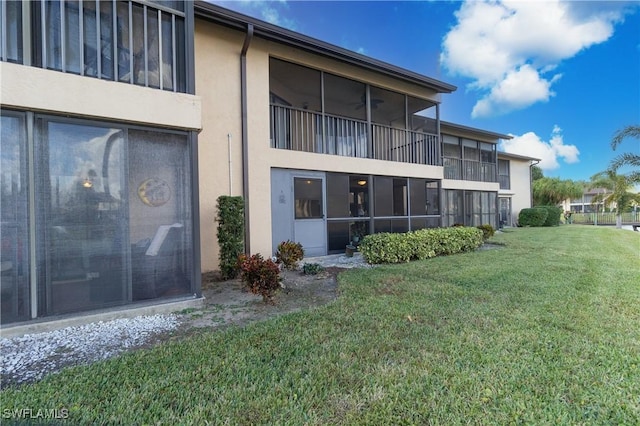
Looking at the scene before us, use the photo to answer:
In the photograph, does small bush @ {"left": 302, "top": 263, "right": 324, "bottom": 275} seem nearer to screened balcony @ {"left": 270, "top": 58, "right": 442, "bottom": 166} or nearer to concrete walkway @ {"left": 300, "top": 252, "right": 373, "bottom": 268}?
concrete walkway @ {"left": 300, "top": 252, "right": 373, "bottom": 268}

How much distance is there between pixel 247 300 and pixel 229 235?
5.98 ft

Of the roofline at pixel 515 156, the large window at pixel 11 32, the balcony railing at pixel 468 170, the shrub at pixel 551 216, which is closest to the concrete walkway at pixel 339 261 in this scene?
the large window at pixel 11 32

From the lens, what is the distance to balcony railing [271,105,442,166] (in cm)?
866

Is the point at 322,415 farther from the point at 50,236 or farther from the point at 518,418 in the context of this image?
the point at 50,236

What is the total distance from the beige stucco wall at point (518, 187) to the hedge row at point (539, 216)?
99 cm

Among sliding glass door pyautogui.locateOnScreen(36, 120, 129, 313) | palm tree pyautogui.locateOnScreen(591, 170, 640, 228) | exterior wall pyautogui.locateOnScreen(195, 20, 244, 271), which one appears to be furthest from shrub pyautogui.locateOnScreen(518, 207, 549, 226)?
sliding glass door pyautogui.locateOnScreen(36, 120, 129, 313)

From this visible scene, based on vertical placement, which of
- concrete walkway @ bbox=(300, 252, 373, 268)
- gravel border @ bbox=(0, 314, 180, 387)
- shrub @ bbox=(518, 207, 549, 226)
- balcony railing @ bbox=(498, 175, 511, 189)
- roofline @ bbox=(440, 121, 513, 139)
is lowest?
gravel border @ bbox=(0, 314, 180, 387)

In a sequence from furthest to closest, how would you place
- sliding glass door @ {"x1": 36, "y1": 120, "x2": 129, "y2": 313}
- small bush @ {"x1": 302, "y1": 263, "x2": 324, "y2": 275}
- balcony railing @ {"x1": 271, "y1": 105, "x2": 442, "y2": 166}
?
1. balcony railing @ {"x1": 271, "y1": 105, "x2": 442, "y2": 166}
2. small bush @ {"x1": 302, "y1": 263, "x2": 324, "y2": 275}
3. sliding glass door @ {"x1": 36, "y1": 120, "x2": 129, "y2": 313}

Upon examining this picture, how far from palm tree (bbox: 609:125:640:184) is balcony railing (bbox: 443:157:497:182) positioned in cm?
701

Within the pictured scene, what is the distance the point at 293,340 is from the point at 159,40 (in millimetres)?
4836

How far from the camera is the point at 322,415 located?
7.08 feet

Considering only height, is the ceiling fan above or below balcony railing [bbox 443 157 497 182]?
above

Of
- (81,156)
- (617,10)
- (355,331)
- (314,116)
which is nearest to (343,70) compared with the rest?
(314,116)

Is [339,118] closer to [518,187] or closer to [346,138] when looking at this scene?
[346,138]
